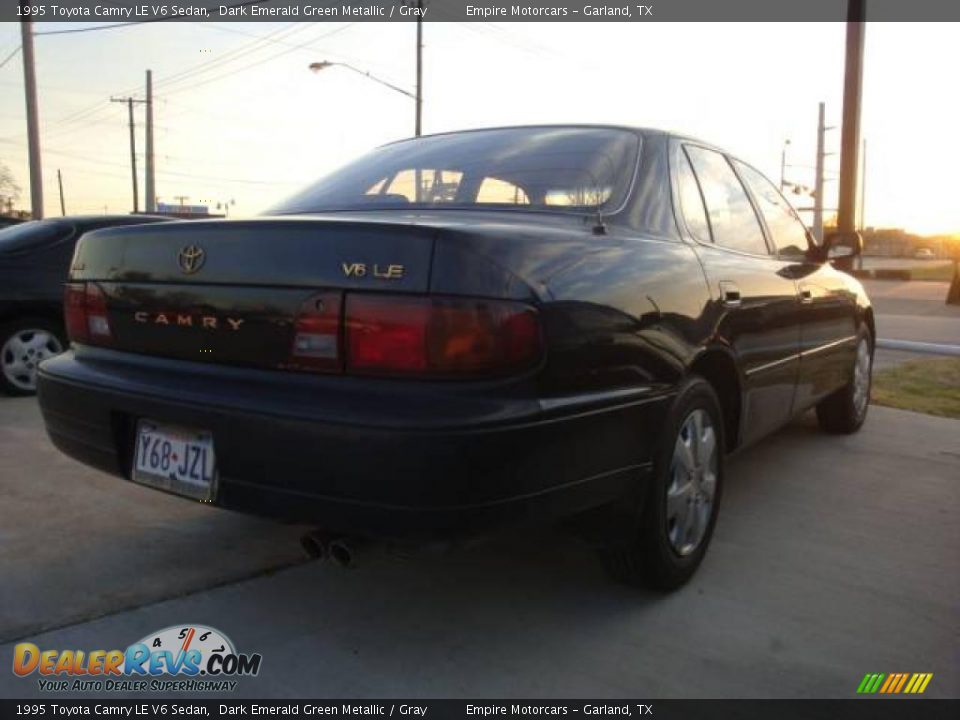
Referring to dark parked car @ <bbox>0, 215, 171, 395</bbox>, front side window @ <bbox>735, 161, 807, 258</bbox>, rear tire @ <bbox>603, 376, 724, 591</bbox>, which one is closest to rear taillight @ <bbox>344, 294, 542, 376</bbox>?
rear tire @ <bbox>603, 376, 724, 591</bbox>

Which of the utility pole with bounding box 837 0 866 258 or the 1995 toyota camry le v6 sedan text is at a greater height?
the utility pole with bounding box 837 0 866 258

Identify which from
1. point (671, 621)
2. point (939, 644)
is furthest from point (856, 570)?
point (671, 621)

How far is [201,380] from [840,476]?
348cm

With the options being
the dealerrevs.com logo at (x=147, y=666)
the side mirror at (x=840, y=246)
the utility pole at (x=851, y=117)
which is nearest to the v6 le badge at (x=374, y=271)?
the dealerrevs.com logo at (x=147, y=666)

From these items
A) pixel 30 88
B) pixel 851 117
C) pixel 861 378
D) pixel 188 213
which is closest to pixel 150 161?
pixel 30 88

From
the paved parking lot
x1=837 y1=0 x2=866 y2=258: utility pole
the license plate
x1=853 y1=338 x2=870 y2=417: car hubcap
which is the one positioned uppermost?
x1=837 y1=0 x2=866 y2=258: utility pole

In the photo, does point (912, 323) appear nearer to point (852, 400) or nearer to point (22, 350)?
point (852, 400)

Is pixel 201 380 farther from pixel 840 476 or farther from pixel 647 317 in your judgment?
pixel 840 476

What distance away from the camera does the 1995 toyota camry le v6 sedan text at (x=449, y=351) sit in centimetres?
212

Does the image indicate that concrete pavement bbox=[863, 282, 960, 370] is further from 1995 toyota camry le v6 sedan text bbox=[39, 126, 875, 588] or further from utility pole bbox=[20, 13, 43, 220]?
utility pole bbox=[20, 13, 43, 220]

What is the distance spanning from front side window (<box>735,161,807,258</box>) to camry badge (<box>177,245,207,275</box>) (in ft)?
8.42

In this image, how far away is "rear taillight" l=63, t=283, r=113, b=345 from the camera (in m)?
2.82

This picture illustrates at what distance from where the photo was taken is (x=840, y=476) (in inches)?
179

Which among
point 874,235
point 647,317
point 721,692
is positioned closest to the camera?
point 721,692
